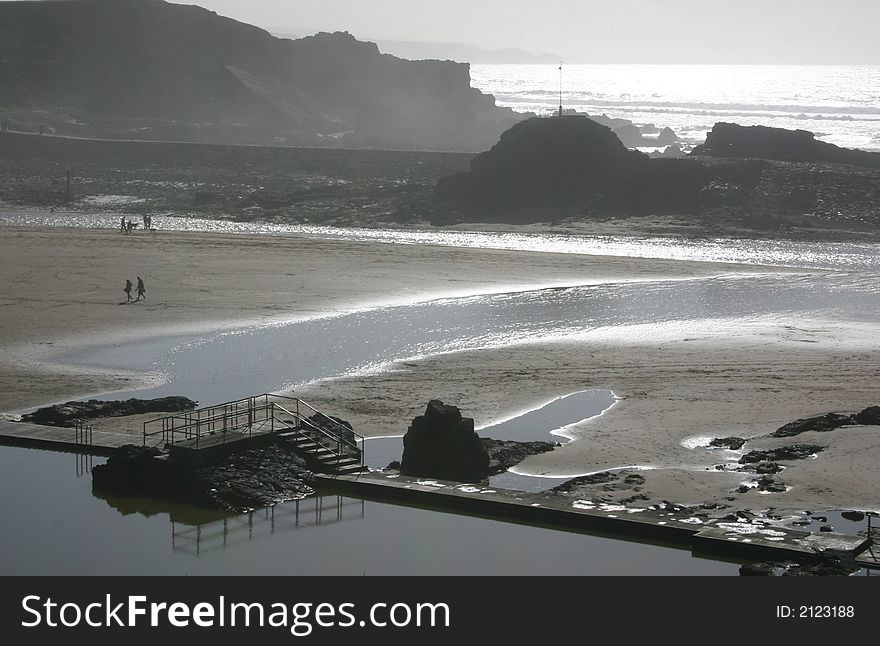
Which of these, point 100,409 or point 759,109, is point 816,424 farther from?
point 759,109

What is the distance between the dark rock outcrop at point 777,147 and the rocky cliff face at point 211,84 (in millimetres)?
33833

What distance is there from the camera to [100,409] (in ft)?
77.6

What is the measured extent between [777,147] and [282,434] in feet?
204

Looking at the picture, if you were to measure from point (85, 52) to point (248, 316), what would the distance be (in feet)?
358

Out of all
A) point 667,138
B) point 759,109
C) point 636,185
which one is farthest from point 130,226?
point 759,109

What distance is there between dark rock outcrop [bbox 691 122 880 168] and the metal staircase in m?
58.4

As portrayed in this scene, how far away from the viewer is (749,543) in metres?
15.8

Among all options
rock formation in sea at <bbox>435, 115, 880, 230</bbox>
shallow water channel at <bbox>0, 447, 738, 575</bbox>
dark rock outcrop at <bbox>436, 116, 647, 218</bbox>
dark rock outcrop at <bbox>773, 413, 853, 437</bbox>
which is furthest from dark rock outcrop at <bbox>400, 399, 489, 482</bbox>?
dark rock outcrop at <bbox>436, 116, 647, 218</bbox>

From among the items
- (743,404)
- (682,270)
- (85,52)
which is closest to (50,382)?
(743,404)

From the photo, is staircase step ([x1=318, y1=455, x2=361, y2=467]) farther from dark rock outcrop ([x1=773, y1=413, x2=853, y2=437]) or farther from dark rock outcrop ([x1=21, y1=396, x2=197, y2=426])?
dark rock outcrop ([x1=773, y1=413, x2=853, y2=437])

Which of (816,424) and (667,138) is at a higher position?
(667,138)

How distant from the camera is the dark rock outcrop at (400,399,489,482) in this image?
19.8 m

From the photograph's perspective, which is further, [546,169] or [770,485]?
[546,169]

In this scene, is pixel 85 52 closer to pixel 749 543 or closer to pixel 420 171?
pixel 420 171
